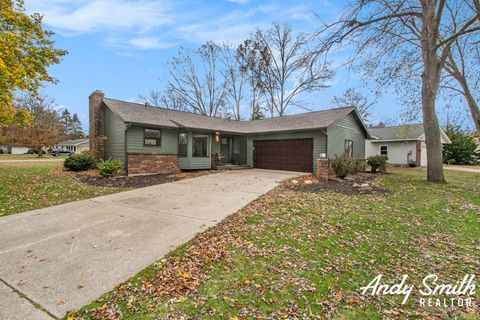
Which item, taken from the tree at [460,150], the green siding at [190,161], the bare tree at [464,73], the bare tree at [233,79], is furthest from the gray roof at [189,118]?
the tree at [460,150]

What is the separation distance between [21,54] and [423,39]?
16665mm

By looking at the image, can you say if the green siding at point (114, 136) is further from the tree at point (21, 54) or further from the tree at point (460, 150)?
the tree at point (460, 150)

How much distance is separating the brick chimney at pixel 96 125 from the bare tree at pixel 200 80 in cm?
1484

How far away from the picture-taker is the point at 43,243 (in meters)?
3.78

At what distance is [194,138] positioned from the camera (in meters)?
14.5

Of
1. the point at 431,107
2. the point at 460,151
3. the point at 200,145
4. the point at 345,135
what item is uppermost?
the point at 431,107

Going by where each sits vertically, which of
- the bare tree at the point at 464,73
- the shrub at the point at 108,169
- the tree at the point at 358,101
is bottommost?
the shrub at the point at 108,169

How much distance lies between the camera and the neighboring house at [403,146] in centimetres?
2109

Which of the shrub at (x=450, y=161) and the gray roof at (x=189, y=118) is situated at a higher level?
the gray roof at (x=189, y=118)

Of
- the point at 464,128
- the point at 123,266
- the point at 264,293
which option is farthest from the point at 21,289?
the point at 464,128

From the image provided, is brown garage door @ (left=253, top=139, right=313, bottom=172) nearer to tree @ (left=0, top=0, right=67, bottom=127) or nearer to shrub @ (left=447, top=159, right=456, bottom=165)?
tree @ (left=0, top=0, right=67, bottom=127)

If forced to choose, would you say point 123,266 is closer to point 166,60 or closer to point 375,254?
point 375,254

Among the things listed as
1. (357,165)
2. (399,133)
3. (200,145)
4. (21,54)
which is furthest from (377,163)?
(21,54)

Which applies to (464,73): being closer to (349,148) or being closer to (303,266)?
(349,148)
